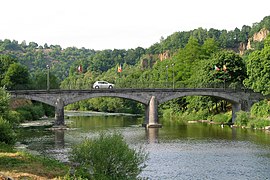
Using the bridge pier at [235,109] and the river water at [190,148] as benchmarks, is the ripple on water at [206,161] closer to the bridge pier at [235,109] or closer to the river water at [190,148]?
the river water at [190,148]

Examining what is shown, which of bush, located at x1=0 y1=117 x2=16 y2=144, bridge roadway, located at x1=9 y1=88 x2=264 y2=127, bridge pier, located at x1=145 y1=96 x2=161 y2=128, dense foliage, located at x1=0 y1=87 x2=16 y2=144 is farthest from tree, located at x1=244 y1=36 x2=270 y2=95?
bush, located at x1=0 y1=117 x2=16 y2=144

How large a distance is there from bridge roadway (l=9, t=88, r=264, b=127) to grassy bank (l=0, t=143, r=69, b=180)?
3671 centimetres

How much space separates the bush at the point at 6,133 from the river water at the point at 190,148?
4.20 m

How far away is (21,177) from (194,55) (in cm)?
8555

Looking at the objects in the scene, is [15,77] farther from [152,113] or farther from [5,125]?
[5,125]

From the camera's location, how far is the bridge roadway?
71.4m

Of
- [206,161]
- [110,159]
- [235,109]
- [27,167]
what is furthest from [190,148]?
[235,109]

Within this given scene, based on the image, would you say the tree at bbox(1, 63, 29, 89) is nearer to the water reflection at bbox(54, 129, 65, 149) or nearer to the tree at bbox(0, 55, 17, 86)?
the tree at bbox(0, 55, 17, 86)

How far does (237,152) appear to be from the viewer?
4772 centimetres

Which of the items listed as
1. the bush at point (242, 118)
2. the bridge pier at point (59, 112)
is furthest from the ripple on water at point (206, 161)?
the bridge pier at point (59, 112)

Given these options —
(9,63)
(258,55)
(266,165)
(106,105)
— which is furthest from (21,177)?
(106,105)

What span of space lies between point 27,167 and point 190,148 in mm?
25208

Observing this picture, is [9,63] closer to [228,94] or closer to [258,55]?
[228,94]

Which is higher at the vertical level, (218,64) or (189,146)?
(218,64)
